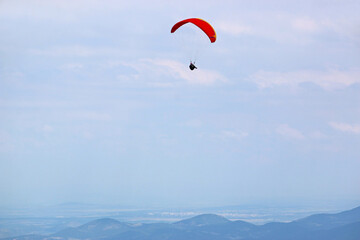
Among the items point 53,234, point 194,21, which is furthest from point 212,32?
point 53,234

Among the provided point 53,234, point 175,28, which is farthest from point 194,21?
point 53,234

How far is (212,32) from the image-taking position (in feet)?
161

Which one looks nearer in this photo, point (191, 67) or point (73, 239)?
point (191, 67)

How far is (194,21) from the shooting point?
4834cm

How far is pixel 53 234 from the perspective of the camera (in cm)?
19138

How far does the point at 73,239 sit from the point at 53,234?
643cm

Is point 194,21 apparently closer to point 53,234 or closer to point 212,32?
point 212,32

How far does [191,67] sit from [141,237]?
157 metres

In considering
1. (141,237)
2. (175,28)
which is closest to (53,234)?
(141,237)

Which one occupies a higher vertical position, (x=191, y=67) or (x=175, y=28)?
(x=175, y=28)

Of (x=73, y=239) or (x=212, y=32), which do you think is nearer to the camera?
(x=212, y=32)

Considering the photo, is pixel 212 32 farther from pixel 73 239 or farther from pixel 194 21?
pixel 73 239

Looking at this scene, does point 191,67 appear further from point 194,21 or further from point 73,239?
point 73,239

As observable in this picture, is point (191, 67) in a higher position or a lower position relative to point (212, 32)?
lower
